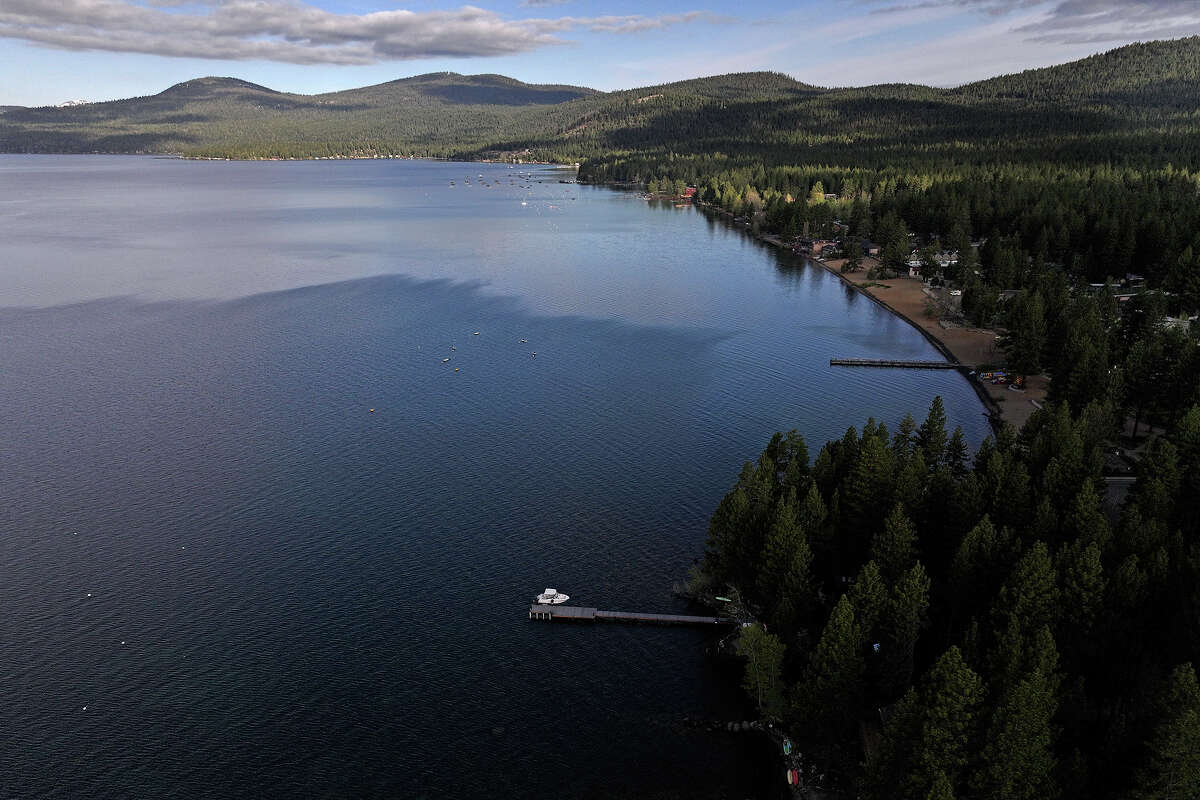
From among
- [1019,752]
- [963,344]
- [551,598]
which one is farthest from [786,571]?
[963,344]

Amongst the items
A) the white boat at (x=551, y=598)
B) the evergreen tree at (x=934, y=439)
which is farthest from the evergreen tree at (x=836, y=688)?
the evergreen tree at (x=934, y=439)

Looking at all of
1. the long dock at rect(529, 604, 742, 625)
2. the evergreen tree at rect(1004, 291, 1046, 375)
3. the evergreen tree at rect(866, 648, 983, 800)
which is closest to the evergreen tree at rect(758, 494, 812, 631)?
the long dock at rect(529, 604, 742, 625)

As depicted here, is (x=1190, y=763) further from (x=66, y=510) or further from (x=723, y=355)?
(x=723, y=355)

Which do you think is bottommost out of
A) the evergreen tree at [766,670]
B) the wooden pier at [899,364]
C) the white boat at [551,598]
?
the white boat at [551,598]

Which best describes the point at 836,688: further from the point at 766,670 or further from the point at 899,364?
the point at 899,364

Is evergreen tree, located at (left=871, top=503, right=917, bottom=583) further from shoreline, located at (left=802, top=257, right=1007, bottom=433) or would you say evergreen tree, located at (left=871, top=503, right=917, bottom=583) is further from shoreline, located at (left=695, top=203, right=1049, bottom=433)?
shoreline, located at (left=802, top=257, right=1007, bottom=433)

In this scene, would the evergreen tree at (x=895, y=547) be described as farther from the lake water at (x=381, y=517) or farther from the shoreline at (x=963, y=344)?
the shoreline at (x=963, y=344)

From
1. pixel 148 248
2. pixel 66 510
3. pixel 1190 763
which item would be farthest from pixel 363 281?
pixel 1190 763
